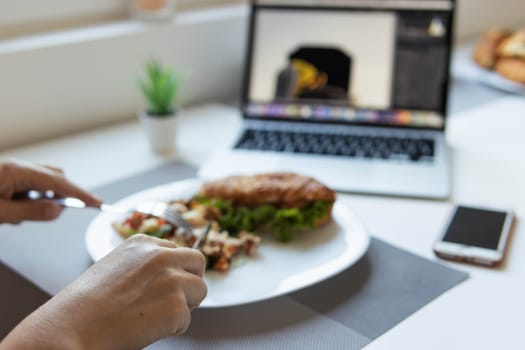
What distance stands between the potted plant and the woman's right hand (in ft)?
1.83

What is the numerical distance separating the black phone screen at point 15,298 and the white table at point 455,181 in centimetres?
29

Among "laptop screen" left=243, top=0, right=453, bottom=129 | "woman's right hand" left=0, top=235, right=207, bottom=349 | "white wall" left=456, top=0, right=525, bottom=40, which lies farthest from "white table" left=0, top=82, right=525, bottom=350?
"white wall" left=456, top=0, right=525, bottom=40

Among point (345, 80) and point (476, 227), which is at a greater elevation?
point (345, 80)

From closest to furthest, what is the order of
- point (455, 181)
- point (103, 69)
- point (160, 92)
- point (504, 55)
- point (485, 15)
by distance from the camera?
point (455, 181)
point (160, 92)
point (103, 69)
point (504, 55)
point (485, 15)

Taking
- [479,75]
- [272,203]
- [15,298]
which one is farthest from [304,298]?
[479,75]

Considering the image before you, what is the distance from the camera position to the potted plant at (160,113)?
4.03 ft

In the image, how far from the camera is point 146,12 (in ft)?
4.95

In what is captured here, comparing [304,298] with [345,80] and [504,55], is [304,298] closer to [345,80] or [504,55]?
[345,80]

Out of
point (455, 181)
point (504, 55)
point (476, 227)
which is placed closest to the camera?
point (476, 227)

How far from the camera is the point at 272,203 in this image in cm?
95

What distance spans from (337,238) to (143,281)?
35 centimetres

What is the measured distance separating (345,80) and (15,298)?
0.76m

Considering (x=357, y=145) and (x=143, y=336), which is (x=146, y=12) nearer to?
(x=357, y=145)

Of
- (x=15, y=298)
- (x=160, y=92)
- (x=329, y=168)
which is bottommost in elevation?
(x=15, y=298)
